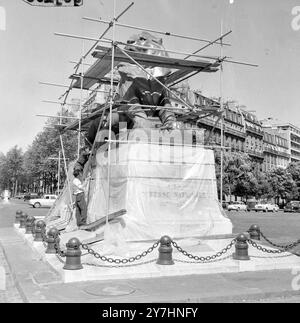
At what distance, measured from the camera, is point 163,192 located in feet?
39.7

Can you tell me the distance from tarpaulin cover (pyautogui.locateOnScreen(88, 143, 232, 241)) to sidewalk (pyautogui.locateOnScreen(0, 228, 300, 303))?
2.91 meters

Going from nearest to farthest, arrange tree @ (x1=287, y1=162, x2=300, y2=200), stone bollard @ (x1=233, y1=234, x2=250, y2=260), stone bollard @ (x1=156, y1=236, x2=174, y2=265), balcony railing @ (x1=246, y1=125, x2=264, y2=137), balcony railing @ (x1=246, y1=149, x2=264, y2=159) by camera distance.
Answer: stone bollard @ (x1=156, y1=236, x2=174, y2=265)
stone bollard @ (x1=233, y1=234, x2=250, y2=260)
tree @ (x1=287, y1=162, x2=300, y2=200)
balcony railing @ (x1=246, y1=149, x2=264, y2=159)
balcony railing @ (x1=246, y1=125, x2=264, y2=137)

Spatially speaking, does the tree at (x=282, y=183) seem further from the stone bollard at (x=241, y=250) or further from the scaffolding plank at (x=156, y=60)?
the stone bollard at (x=241, y=250)

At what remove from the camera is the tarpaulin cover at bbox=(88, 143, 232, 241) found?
11.6 metres

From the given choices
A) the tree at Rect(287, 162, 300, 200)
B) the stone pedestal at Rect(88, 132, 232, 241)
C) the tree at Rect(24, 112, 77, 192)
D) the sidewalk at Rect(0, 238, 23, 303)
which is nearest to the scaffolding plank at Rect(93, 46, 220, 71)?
the stone pedestal at Rect(88, 132, 232, 241)

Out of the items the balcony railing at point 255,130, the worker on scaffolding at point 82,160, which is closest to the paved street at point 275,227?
the worker on scaffolding at point 82,160

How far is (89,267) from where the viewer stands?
332 inches

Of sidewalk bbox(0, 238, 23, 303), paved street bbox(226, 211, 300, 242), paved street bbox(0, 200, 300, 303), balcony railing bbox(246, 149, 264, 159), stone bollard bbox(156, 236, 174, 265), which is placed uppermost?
balcony railing bbox(246, 149, 264, 159)

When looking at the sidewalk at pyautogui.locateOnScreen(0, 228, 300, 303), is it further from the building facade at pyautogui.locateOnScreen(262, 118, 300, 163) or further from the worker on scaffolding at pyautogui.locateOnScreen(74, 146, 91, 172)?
the building facade at pyautogui.locateOnScreen(262, 118, 300, 163)

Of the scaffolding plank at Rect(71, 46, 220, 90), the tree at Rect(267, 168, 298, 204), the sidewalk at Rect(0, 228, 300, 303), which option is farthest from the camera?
the tree at Rect(267, 168, 298, 204)

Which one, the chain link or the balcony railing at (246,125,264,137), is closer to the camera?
the chain link

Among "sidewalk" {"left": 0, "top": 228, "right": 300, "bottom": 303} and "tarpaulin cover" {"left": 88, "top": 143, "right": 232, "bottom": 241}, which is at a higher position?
"tarpaulin cover" {"left": 88, "top": 143, "right": 232, "bottom": 241}

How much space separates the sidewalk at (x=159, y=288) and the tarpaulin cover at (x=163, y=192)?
291 centimetres
